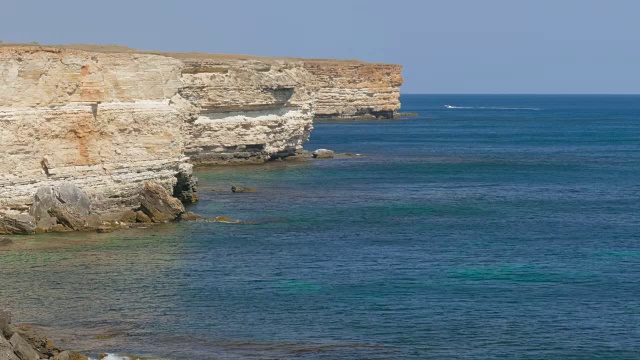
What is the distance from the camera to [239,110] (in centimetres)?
7062

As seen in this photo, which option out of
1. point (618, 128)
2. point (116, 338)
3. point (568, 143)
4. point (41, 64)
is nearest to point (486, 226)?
point (41, 64)

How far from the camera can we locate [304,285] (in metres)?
33.2

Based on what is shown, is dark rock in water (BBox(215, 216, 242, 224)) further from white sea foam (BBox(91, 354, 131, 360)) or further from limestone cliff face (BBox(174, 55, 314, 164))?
white sea foam (BBox(91, 354, 131, 360))

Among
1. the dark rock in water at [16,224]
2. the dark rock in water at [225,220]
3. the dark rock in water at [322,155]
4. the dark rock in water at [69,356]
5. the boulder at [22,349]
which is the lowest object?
the dark rock in water at [322,155]

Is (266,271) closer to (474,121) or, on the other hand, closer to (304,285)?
(304,285)

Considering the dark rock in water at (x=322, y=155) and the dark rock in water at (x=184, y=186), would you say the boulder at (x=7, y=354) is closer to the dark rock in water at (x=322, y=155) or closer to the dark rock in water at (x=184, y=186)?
the dark rock in water at (x=184, y=186)

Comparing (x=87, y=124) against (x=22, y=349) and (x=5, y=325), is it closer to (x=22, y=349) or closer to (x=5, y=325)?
(x=5, y=325)

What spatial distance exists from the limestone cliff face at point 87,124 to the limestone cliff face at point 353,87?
295ft

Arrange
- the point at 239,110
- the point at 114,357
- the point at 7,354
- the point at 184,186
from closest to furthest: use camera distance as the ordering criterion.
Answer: the point at 7,354, the point at 114,357, the point at 184,186, the point at 239,110

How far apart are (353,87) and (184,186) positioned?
92.8 metres

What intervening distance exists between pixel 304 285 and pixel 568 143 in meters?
77.3

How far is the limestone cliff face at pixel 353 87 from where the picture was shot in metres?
138

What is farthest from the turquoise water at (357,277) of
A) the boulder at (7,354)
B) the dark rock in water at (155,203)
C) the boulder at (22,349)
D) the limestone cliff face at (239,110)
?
the limestone cliff face at (239,110)

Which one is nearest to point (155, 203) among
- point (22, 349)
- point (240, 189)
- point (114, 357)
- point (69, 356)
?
point (240, 189)
